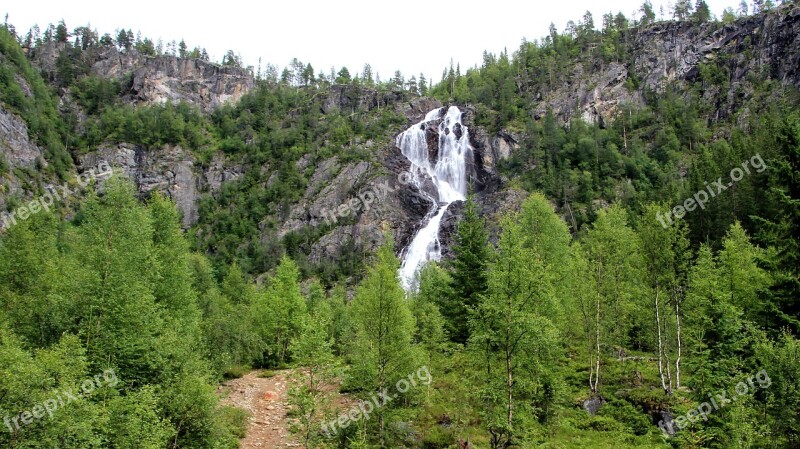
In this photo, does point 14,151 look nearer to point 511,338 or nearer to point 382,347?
point 382,347

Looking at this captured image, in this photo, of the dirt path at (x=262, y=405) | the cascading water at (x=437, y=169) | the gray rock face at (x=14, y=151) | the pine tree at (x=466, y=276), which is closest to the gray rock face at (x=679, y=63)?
the cascading water at (x=437, y=169)

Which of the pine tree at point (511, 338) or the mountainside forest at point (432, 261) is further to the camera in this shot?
the pine tree at point (511, 338)

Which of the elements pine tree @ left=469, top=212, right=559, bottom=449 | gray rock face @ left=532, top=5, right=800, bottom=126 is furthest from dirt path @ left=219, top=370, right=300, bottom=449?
gray rock face @ left=532, top=5, right=800, bottom=126

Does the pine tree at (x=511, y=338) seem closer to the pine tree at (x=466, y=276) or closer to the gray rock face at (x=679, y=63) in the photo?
the pine tree at (x=466, y=276)

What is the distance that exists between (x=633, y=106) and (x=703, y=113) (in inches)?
517

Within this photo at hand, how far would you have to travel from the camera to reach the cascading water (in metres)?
82.9

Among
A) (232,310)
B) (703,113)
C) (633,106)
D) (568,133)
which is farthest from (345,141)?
(232,310)

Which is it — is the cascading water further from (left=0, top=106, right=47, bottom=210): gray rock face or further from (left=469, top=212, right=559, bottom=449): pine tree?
(left=0, top=106, right=47, bottom=210): gray rock face

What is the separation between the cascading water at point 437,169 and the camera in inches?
3263

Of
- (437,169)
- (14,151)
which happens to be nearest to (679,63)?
(437,169)

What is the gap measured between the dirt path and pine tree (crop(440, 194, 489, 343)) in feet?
32.2

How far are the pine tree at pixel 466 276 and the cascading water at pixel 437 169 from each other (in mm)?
49556

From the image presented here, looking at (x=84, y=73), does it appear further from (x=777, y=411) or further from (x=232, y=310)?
(x=777, y=411)

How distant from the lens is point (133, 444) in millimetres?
13141
